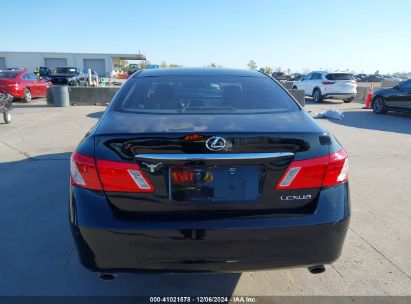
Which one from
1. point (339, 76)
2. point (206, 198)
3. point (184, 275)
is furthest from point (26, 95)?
point (206, 198)

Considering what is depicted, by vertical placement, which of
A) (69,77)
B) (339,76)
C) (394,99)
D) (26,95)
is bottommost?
(26,95)

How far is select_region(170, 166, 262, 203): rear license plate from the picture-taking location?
6.57 feet

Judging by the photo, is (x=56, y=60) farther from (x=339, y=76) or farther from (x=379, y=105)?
(x=379, y=105)

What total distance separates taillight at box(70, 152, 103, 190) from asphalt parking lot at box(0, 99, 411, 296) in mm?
1025

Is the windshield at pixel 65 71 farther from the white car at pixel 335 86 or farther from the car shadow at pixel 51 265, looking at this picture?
the car shadow at pixel 51 265

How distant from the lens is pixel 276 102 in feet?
9.46

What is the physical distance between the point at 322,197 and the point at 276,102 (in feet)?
3.47

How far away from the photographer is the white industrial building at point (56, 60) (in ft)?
224

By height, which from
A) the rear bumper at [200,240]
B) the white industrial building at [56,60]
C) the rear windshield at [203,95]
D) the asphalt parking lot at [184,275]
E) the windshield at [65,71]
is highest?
the white industrial building at [56,60]

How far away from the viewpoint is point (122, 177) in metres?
2.00

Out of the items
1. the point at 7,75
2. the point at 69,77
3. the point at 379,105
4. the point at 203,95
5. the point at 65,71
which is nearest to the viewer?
the point at 203,95

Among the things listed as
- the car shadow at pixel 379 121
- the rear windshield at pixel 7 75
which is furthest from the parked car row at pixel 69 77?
the car shadow at pixel 379 121

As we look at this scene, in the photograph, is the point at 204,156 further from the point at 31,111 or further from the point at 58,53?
the point at 58,53

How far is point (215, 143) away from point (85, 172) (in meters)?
0.81
